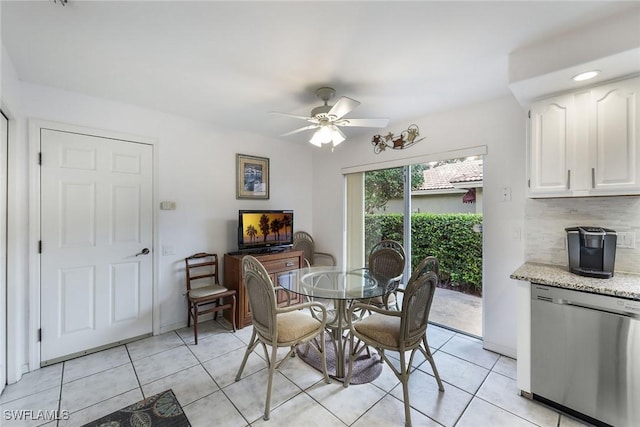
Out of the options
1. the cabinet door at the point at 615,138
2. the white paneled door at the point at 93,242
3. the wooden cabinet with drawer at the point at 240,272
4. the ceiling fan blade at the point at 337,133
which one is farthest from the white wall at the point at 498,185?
the white paneled door at the point at 93,242

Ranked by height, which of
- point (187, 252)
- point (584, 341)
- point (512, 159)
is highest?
point (512, 159)

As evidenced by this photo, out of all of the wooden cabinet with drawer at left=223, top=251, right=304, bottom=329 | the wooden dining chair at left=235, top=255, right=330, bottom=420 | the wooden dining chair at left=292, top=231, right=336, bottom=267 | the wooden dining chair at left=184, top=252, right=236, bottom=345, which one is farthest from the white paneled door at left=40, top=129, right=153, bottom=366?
the wooden dining chair at left=292, top=231, right=336, bottom=267

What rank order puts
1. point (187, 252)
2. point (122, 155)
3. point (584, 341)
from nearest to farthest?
point (584, 341), point (122, 155), point (187, 252)

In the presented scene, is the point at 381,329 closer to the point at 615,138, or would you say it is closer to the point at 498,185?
the point at 498,185

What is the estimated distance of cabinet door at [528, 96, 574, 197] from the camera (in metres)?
1.95

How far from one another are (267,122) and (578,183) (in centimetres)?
303

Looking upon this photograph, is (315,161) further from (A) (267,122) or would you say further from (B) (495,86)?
(B) (495,86)

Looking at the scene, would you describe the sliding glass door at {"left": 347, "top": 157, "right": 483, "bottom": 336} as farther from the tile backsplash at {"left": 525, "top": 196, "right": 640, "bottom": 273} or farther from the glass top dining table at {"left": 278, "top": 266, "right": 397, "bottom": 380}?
the glass top dining table at {"left": 278, "top": 266, "right": 397, "bottom": 380}

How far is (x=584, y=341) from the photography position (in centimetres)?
167

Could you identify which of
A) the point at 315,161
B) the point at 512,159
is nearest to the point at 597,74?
the point at 512,159

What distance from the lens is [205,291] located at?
2908mm

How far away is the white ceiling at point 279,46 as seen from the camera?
1463 mm

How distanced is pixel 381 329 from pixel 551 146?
6.23 feet

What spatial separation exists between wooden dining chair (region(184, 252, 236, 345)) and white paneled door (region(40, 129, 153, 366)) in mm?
410
